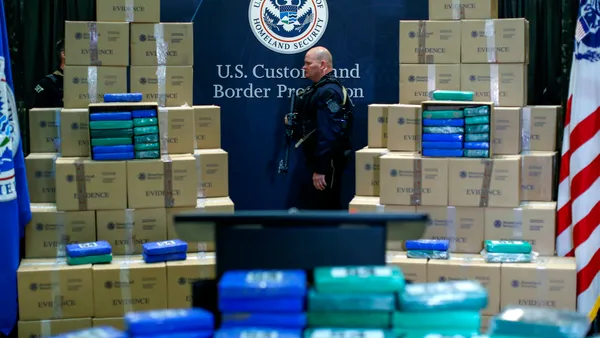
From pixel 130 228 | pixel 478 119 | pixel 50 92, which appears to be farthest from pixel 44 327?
pixel 478 119

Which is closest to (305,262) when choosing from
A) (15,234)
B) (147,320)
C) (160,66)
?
(147,320)

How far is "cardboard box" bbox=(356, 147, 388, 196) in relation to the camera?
6.22m

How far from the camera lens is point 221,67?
24.9ft

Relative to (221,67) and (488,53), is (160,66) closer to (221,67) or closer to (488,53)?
(221,67)

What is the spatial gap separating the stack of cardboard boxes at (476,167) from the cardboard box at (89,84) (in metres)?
1.75

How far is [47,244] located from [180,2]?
2.51 metres

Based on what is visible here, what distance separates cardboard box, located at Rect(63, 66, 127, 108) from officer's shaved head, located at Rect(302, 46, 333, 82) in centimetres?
155

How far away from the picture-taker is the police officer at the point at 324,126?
22.6ft

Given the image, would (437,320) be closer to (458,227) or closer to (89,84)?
(458,227)

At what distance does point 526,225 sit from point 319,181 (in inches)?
71.2

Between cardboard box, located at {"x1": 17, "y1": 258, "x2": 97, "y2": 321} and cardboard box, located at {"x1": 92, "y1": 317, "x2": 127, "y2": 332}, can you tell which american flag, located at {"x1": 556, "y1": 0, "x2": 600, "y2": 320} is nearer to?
cardboard box, located at {"x1": 92, "y1": 317, "x2": 127, "y2": 332}

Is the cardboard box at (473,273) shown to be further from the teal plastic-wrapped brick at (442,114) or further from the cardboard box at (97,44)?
the cardboard box at (97,44)

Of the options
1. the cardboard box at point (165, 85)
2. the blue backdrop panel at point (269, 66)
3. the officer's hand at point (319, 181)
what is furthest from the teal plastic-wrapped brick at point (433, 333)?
the blue backdrop panel at point (269, 66)

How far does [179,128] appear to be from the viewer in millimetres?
6164
